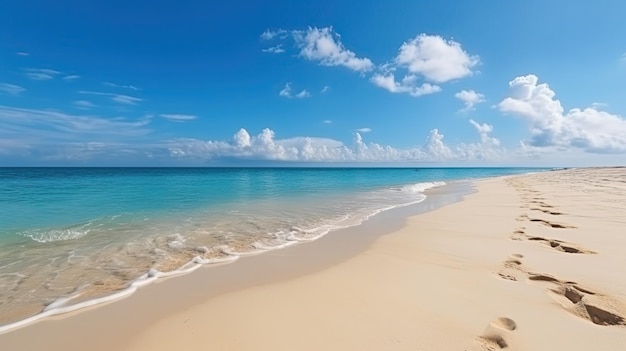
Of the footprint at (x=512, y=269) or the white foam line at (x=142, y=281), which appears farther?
the footprint at (x=512, y=269)

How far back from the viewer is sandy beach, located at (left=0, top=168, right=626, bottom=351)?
2939mm

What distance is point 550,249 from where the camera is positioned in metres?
5.70

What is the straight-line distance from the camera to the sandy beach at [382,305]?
2.94 m

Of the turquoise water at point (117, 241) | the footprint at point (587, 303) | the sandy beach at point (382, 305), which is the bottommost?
the turquoise water at point (117, 241)

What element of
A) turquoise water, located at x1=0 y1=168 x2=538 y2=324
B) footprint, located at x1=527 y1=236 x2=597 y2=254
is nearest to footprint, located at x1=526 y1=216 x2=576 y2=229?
footprint, located at x1=527 y1=236 x2=597 y2=254

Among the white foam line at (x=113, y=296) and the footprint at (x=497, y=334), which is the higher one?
the footprint at (x=497, y=334)

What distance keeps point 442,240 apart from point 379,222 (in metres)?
3.10

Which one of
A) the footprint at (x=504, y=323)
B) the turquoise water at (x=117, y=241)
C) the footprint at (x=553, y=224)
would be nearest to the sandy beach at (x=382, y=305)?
the footprint at (x=504, y=323)

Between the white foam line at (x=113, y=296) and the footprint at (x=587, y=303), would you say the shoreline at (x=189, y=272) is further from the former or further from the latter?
the footprint at (x=587, y=303)

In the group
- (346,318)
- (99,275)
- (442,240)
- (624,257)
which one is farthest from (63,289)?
(624,257)

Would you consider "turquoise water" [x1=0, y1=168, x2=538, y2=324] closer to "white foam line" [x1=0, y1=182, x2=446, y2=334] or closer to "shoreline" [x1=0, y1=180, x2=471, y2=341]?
"white foam line" [x1=0, y1=182, x2=446, y2=334]

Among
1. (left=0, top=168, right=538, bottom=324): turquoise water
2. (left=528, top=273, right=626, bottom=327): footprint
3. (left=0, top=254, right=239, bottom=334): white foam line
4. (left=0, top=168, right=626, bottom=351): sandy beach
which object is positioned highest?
(left=528, top=273, right=626, bottom=327): footprint

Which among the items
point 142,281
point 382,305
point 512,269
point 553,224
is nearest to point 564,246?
point 512,269

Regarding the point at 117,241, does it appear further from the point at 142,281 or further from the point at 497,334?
the point at 497,334
